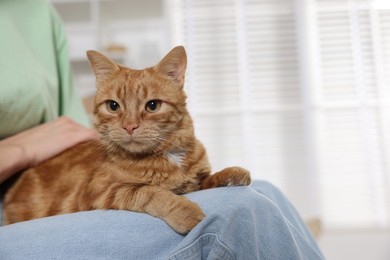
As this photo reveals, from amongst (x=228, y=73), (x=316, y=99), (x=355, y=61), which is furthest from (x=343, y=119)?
(x=228, y=73)

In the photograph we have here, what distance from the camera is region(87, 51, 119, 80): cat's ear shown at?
1.07m

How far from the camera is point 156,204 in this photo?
0.79 meters

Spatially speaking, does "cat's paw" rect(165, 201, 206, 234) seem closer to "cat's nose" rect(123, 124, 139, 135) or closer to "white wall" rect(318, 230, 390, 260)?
"cat's nose" rect(123, 124, 139, 135)

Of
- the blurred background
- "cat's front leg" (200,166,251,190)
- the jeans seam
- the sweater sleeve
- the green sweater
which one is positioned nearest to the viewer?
the jeans seam

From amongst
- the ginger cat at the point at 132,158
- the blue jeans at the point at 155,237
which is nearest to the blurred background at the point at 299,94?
the ginger cat at the point at 132,158

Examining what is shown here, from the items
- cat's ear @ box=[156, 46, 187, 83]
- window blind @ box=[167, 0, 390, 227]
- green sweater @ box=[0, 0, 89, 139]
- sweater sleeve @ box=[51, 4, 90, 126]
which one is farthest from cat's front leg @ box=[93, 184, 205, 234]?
window blind @ box=[167, 0, 390, 227]

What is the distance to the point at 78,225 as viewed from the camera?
0.70 m

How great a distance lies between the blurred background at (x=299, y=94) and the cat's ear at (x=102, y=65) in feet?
5.80

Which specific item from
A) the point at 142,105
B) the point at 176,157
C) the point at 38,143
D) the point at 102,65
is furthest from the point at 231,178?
the point at 38,143

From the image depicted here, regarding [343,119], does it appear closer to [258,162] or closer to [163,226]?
[258,162]

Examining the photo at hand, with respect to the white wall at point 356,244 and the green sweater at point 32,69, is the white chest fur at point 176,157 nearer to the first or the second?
the green sweater at point 32,69

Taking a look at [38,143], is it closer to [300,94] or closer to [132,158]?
[132,158]

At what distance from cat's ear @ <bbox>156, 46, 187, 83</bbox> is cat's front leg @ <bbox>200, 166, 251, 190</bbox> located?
0.90 feet

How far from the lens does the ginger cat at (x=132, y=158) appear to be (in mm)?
935
